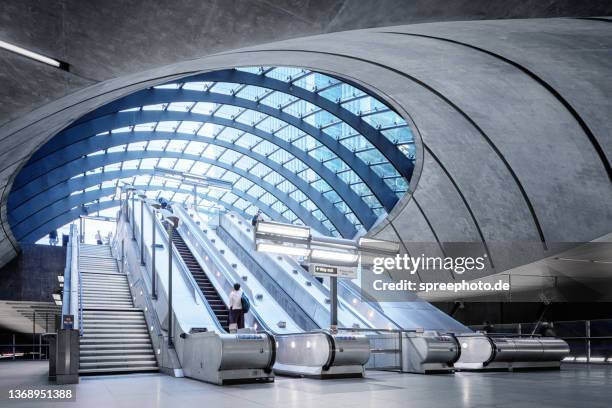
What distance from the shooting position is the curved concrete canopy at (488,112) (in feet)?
39.3

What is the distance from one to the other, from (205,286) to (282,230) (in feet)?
24.4

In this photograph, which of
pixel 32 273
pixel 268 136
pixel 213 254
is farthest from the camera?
pixel 268 136

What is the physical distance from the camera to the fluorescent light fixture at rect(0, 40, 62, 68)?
815 cm

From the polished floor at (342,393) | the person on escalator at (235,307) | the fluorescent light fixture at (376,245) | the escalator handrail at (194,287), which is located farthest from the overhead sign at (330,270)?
the escalator handrail at (194,287)

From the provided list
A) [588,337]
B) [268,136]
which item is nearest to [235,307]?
[588,337]

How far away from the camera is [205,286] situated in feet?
65.5

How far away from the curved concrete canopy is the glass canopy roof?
8.75 meters

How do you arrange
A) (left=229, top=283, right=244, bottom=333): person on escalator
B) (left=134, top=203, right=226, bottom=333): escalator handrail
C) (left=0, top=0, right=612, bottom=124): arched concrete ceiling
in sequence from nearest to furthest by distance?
(left=0, top=0, right=612, bottom=124): arched concrete ceiling → (left=229, top=283, right=244, bottom=333): person on escalator → (left=134, top=203, right=226, bottom=333): escalator handrail

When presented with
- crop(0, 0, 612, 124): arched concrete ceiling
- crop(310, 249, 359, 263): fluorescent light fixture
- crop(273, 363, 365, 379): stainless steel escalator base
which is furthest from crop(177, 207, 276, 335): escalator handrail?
crop(0, 0, 612, 124): arched concrete ceiling

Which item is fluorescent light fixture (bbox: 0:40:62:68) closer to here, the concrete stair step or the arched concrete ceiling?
the arched concrete ceiling

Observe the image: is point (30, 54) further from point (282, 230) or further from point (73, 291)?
point (73, 291)

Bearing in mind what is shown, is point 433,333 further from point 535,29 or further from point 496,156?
point 496,156

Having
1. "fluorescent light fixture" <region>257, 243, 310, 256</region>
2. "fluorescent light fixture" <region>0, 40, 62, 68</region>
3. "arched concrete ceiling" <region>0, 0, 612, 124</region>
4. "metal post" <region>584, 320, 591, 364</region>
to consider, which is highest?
"arched concrete ceiling" <region>0, 0, 612, 124</region>

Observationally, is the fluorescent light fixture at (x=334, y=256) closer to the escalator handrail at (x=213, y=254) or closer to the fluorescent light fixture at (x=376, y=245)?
the fluorescent light fixture at (x=376, y=245)
